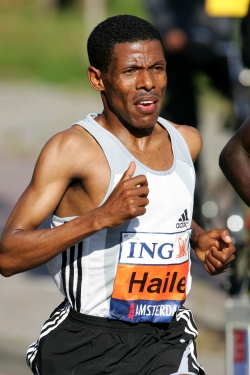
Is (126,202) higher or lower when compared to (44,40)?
higher

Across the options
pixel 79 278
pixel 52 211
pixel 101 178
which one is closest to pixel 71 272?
pixel 79 278

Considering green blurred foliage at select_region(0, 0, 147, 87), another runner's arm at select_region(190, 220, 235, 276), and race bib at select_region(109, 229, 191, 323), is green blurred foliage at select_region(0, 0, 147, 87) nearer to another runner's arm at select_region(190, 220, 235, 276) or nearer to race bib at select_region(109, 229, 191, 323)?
another runner's arm at select_region(190, 220, 235, 276)

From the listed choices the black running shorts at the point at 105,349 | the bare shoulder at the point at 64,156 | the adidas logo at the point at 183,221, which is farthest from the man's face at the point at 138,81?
the black running shorts at the point at 105,349

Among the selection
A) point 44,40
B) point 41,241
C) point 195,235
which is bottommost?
point 44,40

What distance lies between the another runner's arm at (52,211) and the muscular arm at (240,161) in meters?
0.94

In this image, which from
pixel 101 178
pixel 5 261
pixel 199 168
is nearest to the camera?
pixel 5 261

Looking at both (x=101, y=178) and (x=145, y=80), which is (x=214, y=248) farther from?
(x=145, y=80)

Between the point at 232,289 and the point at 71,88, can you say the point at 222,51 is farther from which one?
the point at 71,88

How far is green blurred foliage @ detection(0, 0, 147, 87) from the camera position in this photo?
2188 cm

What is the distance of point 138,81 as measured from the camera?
342 cm

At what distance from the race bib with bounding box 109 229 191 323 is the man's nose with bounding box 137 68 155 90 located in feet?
1.85

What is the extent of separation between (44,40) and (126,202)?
25.3 m

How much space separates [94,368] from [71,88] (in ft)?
54.6

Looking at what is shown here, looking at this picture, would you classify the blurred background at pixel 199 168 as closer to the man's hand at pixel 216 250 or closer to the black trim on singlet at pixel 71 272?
the man's hand at pixel 216 250
